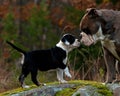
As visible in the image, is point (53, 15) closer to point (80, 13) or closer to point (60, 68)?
point (80, 13)

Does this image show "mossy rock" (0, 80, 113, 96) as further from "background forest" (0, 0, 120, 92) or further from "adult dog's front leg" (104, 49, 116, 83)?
"background forest" (0, 0, 120, 92)

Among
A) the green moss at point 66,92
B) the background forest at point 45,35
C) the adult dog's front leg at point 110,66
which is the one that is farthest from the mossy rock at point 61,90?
the background forest at point 45,35

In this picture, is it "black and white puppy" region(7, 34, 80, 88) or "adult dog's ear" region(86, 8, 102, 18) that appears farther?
"black and white puppy" region(7, 34, 80, 88)

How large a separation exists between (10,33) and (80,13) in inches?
340

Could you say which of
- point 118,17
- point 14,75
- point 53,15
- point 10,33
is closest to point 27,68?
point 118,17

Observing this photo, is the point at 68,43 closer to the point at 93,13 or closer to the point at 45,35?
the point at 93,13

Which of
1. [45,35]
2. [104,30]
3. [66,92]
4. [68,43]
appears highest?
[45,35]

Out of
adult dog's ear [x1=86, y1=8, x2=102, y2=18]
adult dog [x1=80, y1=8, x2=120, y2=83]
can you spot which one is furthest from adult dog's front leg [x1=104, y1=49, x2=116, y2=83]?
adult dog's ear [x1=86, y1=8, x2=102, y2=18]

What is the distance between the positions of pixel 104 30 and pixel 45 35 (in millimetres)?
22506

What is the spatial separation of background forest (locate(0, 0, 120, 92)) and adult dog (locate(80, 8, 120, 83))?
7.03 ft

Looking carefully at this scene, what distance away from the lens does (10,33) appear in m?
27.7

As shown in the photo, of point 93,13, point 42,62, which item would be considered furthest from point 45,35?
point 93,13

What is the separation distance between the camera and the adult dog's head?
919cm

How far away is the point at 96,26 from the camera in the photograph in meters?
9.27
